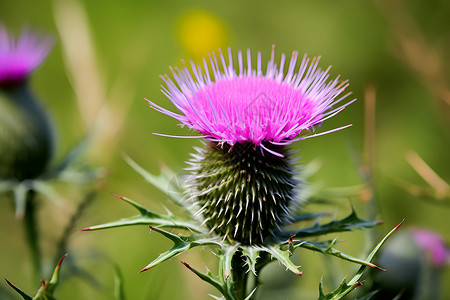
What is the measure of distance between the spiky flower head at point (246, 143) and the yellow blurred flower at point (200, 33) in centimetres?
369

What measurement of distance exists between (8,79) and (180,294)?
6.26 feet

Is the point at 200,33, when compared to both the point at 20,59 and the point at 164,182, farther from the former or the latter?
the point at 164,182

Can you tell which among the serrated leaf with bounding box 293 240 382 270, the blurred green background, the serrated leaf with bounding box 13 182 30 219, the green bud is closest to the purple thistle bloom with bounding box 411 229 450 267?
the blurred green background

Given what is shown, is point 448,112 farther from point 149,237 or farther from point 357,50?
point 357,50

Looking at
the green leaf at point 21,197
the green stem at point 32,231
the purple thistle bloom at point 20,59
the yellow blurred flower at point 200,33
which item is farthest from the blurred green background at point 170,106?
the purple thistle bloom at point 20,59

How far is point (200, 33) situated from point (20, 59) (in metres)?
3.11

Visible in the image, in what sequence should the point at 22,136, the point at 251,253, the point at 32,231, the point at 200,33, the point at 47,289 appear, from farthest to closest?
the point at 200,33, the point at 22,136, the point at 32,231, the point at 251,253, the point at 47,289

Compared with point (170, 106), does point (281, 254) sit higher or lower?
lower

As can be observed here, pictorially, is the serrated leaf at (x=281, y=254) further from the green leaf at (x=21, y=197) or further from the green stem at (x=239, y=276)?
the green leaf at (x=21, y=197)

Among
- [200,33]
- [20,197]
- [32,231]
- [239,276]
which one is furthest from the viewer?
[200,33]

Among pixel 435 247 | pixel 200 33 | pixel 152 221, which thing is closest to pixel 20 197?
pixel 152 221

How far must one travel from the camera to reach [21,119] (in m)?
2.81

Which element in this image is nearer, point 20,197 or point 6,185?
point 20,197

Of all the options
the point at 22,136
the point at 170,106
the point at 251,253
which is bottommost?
the point at 22,136
